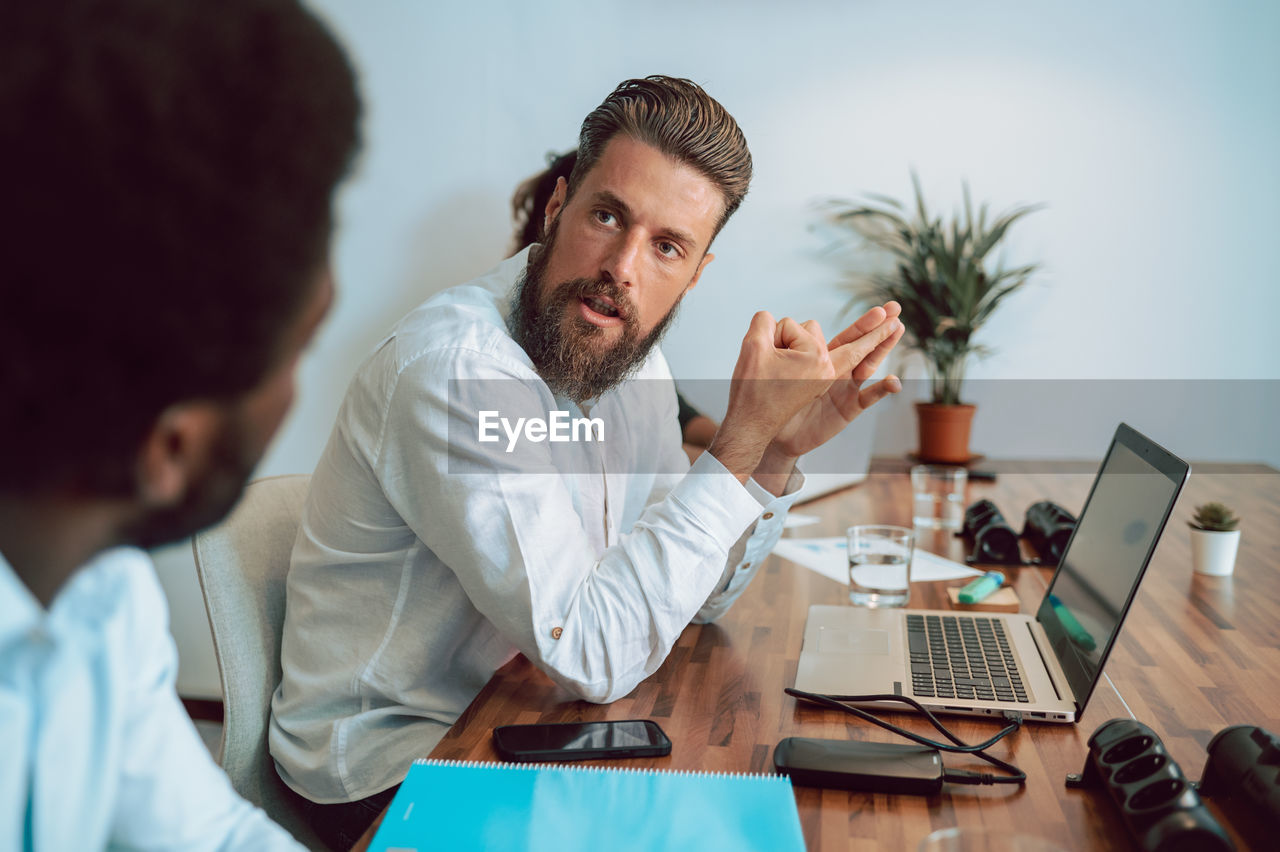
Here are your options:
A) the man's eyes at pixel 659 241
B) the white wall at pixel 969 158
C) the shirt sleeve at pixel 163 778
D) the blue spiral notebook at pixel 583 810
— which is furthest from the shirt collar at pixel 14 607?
the white wall at pixel 969 158

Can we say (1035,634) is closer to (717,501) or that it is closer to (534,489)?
(717,501)

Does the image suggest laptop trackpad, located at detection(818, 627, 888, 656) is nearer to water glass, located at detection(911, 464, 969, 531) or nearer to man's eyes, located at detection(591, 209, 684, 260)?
man's eyes, located at detection(591, 209, 684, 260)

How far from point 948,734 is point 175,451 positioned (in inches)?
28.0

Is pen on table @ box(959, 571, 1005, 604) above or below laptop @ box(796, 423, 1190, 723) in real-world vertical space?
below

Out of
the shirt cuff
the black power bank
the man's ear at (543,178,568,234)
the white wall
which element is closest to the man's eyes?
the man's ear at (543,178,568,234)

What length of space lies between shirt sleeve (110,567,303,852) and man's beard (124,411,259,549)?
219 mm

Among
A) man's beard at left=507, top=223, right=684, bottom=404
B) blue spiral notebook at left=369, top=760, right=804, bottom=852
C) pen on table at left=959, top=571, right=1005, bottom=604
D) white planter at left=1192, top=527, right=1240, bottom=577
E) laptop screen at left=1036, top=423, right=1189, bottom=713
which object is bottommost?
pen on table at left=959, top=571, right=1005, bottom=604

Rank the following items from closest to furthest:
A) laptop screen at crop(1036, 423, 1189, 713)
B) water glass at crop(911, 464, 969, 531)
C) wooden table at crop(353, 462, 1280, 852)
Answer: wooden table at crop(353, 462, 1280, 852)
laptop screen at crop(1036, 423, 1189, 713)
water glass at crop(911, 464, 969, 531)

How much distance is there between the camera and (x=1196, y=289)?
9.09ft

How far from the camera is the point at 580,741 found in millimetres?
842

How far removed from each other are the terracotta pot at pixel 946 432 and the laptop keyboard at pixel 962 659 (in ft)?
5.24

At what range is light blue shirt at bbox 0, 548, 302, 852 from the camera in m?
0.47

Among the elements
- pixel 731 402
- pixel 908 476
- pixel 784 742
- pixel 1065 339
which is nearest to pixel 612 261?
pixel 731 402

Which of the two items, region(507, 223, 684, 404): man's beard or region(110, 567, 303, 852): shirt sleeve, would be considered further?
region(507, 223, 684, 404): man's beard
